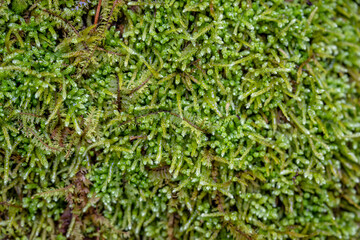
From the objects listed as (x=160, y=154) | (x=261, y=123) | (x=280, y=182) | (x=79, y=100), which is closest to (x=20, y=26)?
(x=79, y=100)

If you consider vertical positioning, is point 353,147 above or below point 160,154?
below

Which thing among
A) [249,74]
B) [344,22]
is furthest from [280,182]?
[344,22]

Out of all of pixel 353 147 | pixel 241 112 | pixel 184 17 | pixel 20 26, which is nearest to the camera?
pixel 20 26

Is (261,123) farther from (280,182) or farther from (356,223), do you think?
(356,223)

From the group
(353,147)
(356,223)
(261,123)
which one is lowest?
(356,223)

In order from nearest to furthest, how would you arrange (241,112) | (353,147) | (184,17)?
(184,17), (241,112), (353,147)

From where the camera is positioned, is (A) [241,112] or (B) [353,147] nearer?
(A) [241,112]
